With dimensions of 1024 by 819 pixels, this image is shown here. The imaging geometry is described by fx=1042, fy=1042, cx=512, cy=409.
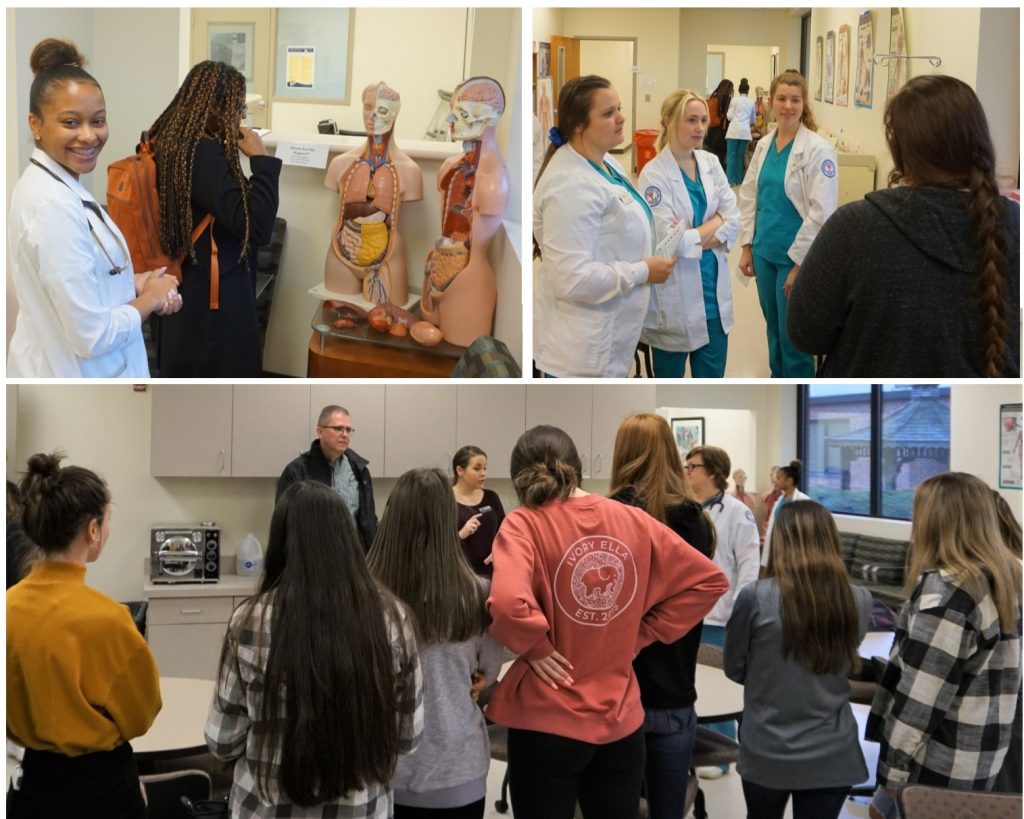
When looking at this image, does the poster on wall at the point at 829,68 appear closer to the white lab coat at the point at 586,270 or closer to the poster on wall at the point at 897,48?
the poster on wall at the point at 897,48

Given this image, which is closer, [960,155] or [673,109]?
[960,155]

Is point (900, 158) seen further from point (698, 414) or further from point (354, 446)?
point (698, 414)

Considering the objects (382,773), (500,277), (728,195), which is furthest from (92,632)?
(728,195)

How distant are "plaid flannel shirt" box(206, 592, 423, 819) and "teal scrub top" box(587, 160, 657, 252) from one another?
108cm

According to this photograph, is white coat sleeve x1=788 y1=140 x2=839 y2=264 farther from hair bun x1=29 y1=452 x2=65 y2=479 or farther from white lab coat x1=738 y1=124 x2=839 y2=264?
hair bun x1=29 y1=452 x2=65 y2=479

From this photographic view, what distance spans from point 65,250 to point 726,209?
4.82 ft

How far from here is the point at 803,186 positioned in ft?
7.89

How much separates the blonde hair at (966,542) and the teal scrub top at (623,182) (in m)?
0.93

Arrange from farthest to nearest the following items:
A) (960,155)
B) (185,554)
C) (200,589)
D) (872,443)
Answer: (872,443) < (185,554) < (200,589) < (960,155)

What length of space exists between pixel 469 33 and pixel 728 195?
72 centimetres

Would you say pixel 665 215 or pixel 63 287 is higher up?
pixel 665 215

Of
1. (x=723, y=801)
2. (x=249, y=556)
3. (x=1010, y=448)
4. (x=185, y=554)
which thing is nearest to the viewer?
(x=723, y=801)

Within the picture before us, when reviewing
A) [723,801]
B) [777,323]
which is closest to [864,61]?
[777,323]

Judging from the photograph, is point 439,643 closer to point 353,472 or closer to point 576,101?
point 576,101
